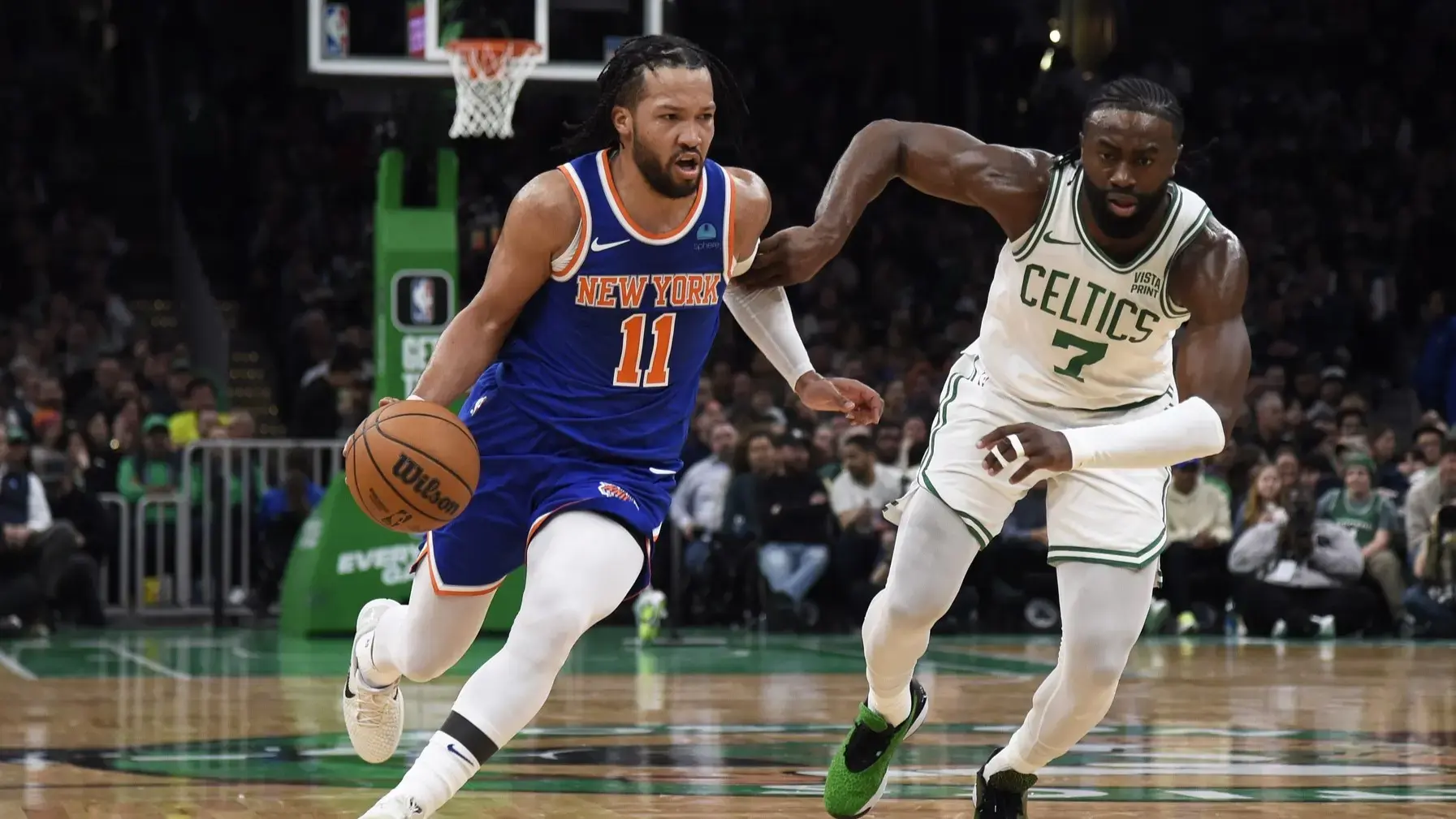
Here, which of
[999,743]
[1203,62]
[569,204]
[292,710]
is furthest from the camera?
[1203,62]

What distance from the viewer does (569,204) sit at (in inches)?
225

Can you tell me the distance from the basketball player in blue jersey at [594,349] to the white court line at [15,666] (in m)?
6.62

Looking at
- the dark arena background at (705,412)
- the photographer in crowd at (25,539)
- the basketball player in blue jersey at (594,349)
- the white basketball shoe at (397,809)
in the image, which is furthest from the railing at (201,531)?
the white basketball shoe at (397,809)

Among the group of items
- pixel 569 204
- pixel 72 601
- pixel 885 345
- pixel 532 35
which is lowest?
pixel 72 601

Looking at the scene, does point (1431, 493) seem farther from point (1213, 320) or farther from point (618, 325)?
point (618, 325)

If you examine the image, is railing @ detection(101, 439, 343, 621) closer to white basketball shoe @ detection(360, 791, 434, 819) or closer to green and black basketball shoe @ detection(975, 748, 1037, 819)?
green and black basketball shoe @ detection(975, 748, 1037, 819)

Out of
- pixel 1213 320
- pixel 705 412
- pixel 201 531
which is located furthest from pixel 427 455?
pixel 705 412

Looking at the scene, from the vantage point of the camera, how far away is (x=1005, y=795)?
6.37 meters

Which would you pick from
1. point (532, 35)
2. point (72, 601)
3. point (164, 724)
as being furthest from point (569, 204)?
point (72, 601)

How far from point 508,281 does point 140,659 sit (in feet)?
26.4

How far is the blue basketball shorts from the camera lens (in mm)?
5750

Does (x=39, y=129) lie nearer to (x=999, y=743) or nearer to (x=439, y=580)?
(x=999, y=743)

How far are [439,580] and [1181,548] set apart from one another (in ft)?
35.4

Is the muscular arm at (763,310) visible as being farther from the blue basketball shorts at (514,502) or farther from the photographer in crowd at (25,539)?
the photographer in crowd at (25,539)
